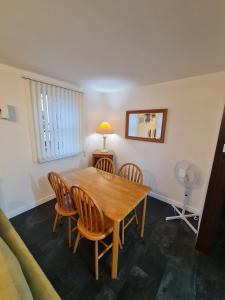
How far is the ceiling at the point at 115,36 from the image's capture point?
3.01 feet

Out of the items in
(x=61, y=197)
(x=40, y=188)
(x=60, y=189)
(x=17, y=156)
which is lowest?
(x=40, y=188)

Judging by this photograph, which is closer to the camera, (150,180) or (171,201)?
(171,201)

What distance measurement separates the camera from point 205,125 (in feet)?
6.80

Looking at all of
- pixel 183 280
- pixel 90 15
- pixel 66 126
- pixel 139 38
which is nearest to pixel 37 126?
pixel 66 126

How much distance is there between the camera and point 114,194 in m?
1.56

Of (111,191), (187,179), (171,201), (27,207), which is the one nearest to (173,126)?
(187,179)

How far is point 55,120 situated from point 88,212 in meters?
1.85

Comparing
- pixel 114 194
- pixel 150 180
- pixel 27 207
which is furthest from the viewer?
pixel 150 180

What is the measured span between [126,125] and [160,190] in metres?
1.57

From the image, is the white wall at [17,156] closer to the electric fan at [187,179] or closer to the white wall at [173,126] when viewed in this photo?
the white wall at [173,126]

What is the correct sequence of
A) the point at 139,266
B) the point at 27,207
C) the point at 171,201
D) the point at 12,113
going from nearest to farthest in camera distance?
the point at 139,266, the point at 12,113, the point at 27,207, the point at 171,201

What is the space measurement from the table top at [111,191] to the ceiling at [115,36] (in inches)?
56.7

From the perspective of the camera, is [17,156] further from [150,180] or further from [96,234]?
[150,180]

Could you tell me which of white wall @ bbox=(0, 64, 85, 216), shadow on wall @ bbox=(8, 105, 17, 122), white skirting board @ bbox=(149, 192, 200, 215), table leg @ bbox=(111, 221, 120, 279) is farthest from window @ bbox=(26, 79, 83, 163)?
white skirting board @ bbox=(149, 192, 200, 215)
